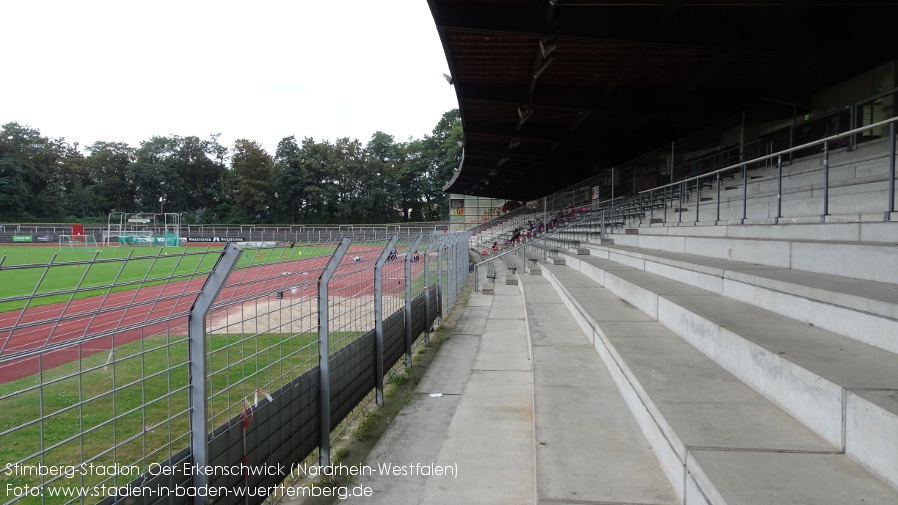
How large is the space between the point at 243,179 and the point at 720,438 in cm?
7841

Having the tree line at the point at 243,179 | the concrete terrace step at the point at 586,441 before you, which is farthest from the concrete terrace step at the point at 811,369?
the tree line at the point at 243,179

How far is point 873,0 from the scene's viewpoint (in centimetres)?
859

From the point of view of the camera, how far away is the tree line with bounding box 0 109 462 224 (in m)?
72.4

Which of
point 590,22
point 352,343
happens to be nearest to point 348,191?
point 590,22

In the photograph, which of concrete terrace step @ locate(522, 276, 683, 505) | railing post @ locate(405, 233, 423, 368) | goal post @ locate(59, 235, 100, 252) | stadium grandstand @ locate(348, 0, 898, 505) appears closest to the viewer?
stadium grandstand @ locate(348, 0, 898, 505)

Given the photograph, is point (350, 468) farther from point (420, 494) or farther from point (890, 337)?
point (890, 337)

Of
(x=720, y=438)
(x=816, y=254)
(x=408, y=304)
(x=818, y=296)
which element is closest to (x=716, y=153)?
(x=816, y=254)

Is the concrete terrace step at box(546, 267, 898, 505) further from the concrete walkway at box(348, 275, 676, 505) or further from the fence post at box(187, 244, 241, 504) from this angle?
the fence post at box(187, 244, 241, 504)

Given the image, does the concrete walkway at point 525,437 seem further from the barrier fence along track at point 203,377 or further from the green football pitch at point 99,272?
the green football pitch at point 99,272

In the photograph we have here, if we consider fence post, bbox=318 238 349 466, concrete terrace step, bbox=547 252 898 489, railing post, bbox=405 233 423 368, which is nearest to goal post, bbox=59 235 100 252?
railing post, bbox=405 233 423 368

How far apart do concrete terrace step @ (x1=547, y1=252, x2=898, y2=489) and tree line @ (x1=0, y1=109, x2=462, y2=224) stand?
2611 inches

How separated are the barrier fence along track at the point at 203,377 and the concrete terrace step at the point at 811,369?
289 cm

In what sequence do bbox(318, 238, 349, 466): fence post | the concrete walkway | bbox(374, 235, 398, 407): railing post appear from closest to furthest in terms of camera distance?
the concrete walkway → bbox(318, 238, 349, 466): fence post → bbox(374, 235, 398, 407): railing post

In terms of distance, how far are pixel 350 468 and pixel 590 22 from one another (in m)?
8.94
